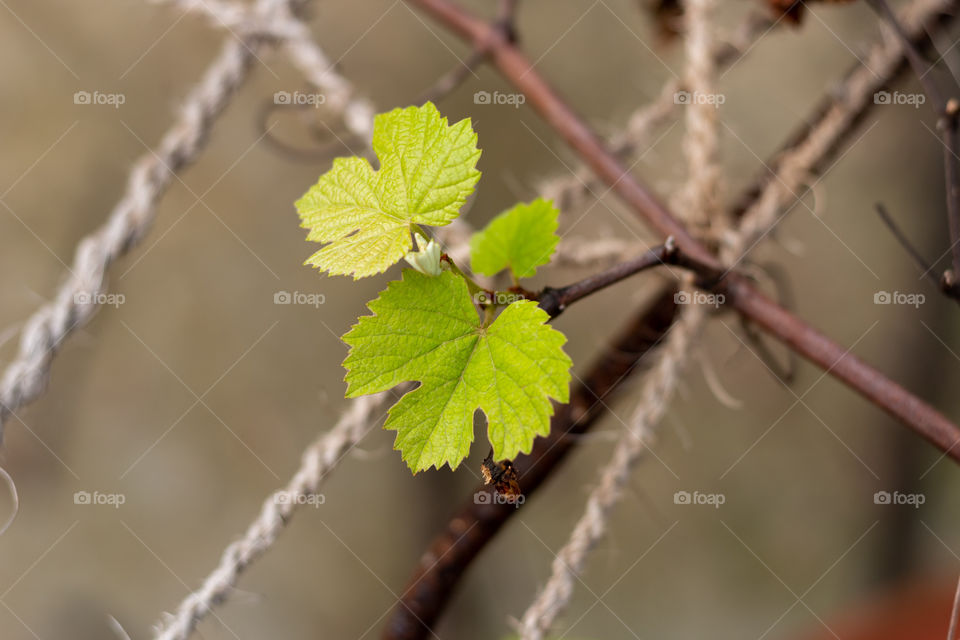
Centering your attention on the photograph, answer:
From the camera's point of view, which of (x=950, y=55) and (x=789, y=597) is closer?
(x=950, y=55)


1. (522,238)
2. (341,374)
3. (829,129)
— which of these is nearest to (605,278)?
(522,238)

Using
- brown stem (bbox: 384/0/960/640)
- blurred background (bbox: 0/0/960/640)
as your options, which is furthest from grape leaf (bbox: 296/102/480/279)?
blurred background (bbox: 0/0/960/640)

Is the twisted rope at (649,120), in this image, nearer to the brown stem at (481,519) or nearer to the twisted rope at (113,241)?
the brown stem at (481,519)

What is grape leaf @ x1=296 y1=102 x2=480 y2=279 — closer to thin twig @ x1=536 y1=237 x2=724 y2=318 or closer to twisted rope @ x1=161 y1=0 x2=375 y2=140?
thin twig @ x1=536 y1=237 x2=724 y2=318

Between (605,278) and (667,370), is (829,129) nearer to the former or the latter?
(667,370)

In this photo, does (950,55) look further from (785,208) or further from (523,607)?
(523,607)

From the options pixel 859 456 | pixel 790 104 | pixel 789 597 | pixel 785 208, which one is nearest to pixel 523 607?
pixel 789 597

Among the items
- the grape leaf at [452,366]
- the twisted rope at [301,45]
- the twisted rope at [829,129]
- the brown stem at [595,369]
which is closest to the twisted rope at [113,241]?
the twisted rope at [301,45]
